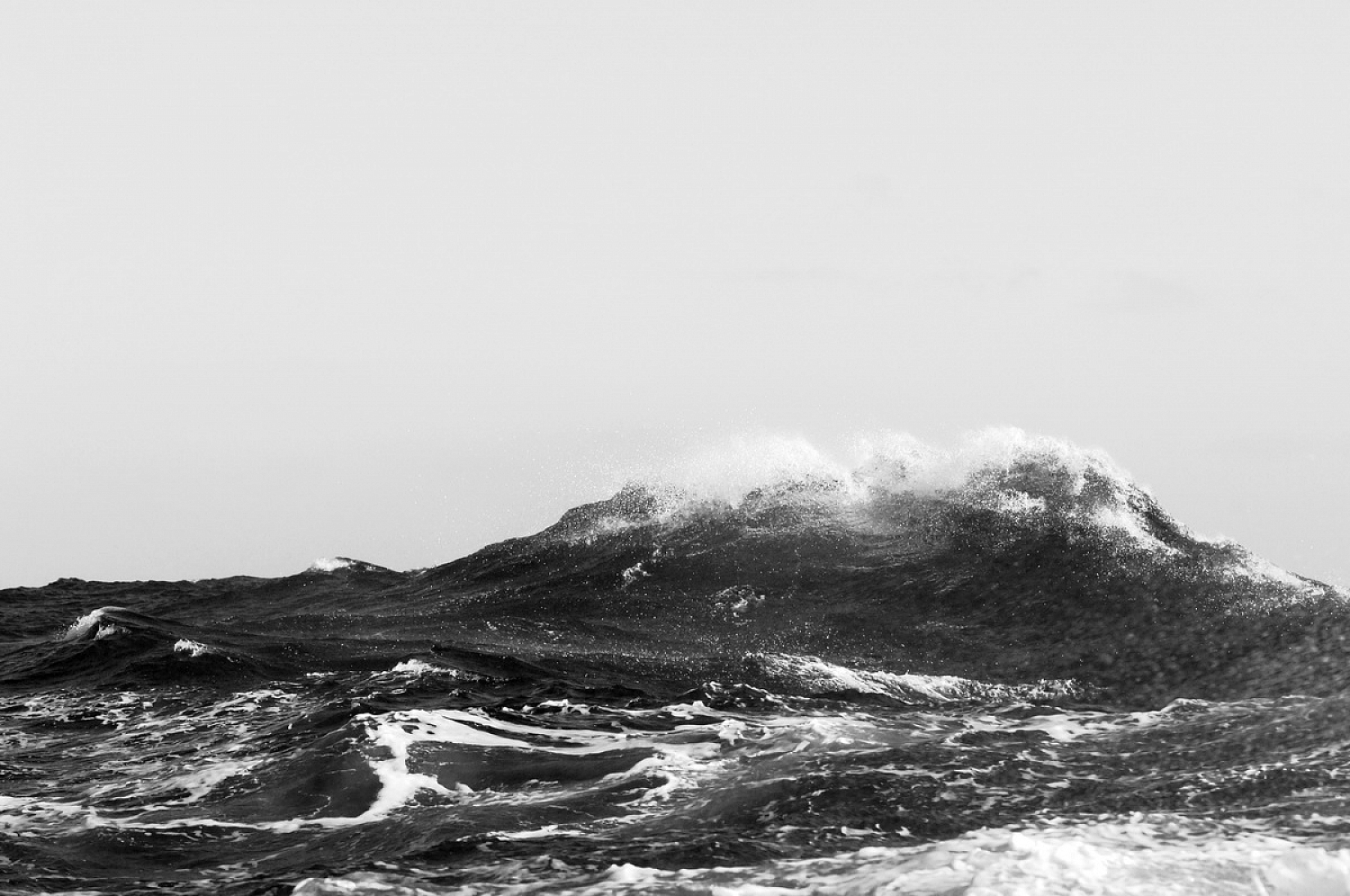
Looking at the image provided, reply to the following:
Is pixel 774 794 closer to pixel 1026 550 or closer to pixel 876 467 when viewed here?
pixel 1026 550

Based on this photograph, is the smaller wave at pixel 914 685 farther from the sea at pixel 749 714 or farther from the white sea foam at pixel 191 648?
the white sea foam at pixel 191 648

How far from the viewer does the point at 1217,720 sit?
1928cm

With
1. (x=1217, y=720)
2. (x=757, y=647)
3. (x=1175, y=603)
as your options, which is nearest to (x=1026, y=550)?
(x=1175, y=603)

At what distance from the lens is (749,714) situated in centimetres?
2052

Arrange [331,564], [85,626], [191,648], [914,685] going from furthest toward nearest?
[331,564]
[85,626]
[191,648]
[914,685]

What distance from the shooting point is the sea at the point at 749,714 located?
14.0 metres

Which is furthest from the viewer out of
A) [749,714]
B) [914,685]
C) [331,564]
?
[331,564]

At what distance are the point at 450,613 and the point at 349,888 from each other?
19.6m

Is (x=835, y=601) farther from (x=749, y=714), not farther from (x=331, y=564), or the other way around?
(x=331, y=564)

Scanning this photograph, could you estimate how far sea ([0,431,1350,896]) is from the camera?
1395 cm

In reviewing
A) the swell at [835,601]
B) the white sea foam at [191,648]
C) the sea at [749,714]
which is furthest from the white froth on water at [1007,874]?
the white sea foam at [191,648]

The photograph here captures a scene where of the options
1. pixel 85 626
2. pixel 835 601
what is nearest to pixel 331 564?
pixel 85 626

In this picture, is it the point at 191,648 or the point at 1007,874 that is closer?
the point at 1007,874

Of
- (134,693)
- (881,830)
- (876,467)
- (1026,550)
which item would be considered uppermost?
(876,467)
